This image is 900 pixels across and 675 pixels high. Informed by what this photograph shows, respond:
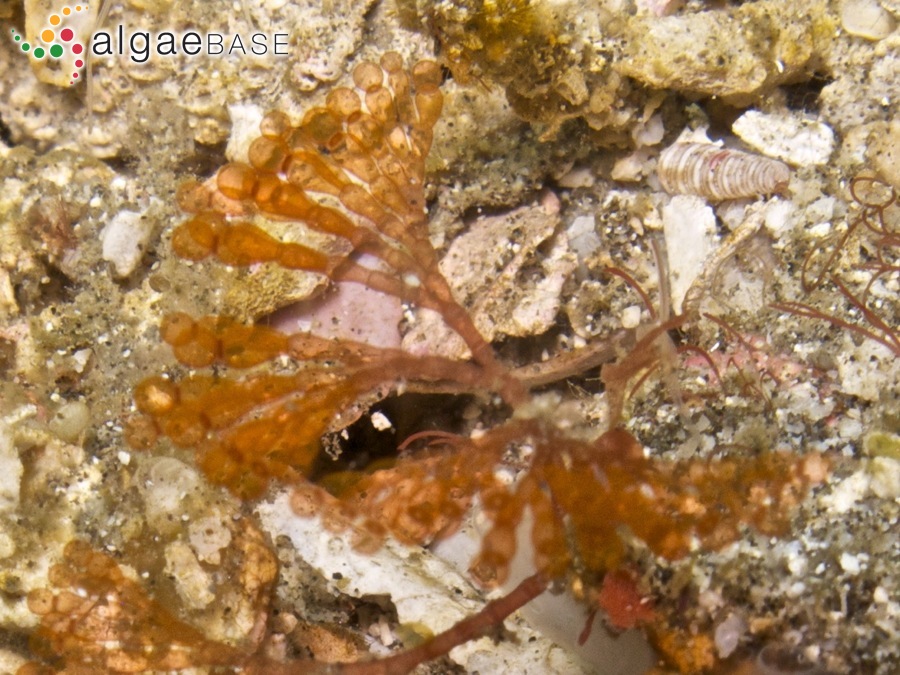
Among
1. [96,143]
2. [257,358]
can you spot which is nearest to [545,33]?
[257,358]

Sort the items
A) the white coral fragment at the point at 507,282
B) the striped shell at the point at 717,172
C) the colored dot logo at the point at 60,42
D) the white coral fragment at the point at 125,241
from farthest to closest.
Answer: the colored dot logo at the point at 60,42, the white coral fragment at the point at 125,241, the white coral fragment at the point at 507,282, the striped shell at the point at 717,172

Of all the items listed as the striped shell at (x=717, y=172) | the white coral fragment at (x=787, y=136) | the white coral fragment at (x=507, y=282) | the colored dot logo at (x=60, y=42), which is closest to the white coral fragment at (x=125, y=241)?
the colored dot logo at (x=60, y=42)

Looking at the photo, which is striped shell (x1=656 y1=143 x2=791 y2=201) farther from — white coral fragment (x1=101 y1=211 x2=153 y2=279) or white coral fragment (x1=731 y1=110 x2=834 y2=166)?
white coral fragment (x1=101 y1=211 x2=153 y2=279)

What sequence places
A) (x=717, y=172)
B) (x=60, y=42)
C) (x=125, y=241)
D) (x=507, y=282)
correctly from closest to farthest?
1. (x=717, y=172)
2. (x=507, y=282)
3. (x=125, y=241)
4. (x=60, y=42)

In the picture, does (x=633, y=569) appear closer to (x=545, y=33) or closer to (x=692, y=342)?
(x=692, y=342)

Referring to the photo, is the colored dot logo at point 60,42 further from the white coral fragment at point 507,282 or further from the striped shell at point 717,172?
the striped shell at point 717,172

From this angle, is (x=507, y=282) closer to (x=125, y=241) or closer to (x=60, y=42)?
(x=125, y=241)

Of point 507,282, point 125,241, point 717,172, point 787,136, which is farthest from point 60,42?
point 787,136
